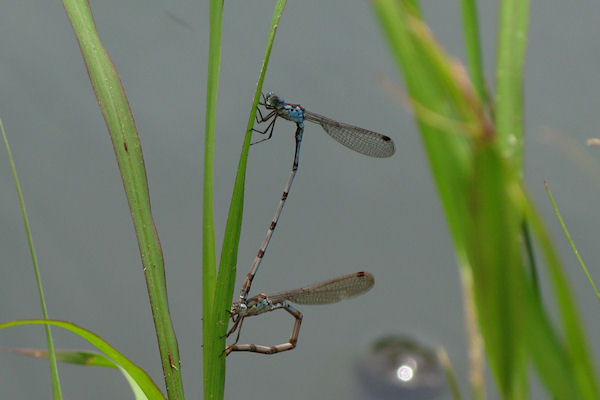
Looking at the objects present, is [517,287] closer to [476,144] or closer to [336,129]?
[476,144]

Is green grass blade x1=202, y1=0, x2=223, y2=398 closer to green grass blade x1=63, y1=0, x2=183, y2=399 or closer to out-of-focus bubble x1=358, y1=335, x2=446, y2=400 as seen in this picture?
green grass blade x1=63, y1=0, x2=183, y2=399

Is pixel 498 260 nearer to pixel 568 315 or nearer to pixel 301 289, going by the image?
pixel 568 315

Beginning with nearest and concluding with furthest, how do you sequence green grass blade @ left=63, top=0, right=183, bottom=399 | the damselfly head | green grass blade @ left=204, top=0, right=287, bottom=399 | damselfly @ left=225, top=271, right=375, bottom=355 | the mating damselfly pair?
green grass blade @ left=204, top=0, right=287, bottom=399, green grass blade @ left=63, top=0, right=183, bottom=399, the mating damselfly pair, damselfly @ left=225, top=271, right=375, bottom=355, the damselfly head

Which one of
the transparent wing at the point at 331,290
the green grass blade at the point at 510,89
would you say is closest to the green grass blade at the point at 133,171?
the green grass blade at the point at 510,89

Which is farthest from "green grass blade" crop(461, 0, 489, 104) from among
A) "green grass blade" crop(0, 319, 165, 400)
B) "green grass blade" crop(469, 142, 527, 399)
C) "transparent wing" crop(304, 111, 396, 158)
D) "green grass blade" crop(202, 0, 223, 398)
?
"transparent wing" crop(304, 111, 396, 158)

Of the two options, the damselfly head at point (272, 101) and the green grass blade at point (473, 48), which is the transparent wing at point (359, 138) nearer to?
the damselfly head at point (272, 101)

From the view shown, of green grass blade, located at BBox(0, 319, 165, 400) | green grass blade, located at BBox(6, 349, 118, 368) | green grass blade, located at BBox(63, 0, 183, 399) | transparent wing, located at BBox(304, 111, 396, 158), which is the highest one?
transparent wing, located at BBox(304, 111, 396, 158)

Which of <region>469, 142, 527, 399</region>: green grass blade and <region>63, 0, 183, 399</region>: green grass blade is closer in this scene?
<region>469, 142, 527, 399</region>: green grass blade

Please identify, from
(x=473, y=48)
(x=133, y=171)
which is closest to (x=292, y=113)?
(x=133, y=171)
